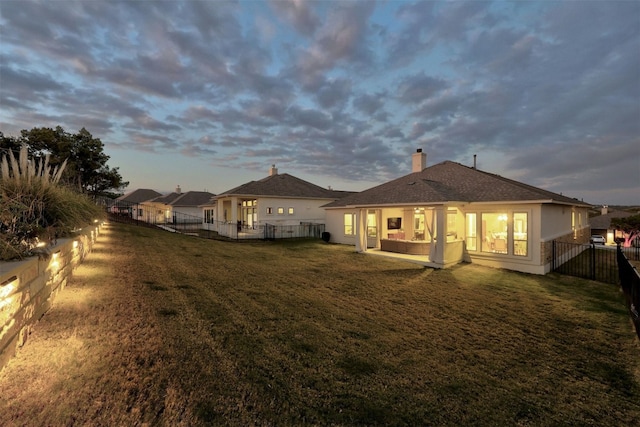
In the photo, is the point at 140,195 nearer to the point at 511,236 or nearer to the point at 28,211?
the point at 28,211

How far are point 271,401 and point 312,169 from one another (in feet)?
139

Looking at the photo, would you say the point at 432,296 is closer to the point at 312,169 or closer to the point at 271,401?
the point at 271,401

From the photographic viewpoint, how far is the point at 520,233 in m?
11.8

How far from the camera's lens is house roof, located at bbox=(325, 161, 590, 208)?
467 inches

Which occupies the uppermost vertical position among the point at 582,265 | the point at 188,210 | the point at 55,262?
the point at 188,210

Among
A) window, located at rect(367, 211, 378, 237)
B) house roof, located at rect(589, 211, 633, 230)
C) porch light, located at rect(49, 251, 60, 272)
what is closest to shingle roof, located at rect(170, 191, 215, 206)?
window, located at rect(367, 211, 378, 237)

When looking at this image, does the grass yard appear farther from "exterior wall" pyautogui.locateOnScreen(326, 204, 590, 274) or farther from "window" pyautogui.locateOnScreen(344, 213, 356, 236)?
"window" pyautogui.locateOnScreen(344, 213, 356, 236)

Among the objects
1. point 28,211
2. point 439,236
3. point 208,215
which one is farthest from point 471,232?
point 208,215

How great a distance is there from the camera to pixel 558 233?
13477mm

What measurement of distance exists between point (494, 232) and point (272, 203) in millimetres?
16630

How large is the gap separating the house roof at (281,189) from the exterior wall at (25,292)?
58.7ft

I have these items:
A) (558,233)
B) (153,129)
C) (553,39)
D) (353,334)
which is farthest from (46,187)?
(153,129)

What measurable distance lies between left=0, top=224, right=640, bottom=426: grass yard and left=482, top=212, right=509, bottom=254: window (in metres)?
4.79

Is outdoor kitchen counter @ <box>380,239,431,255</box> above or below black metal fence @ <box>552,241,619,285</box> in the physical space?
above
